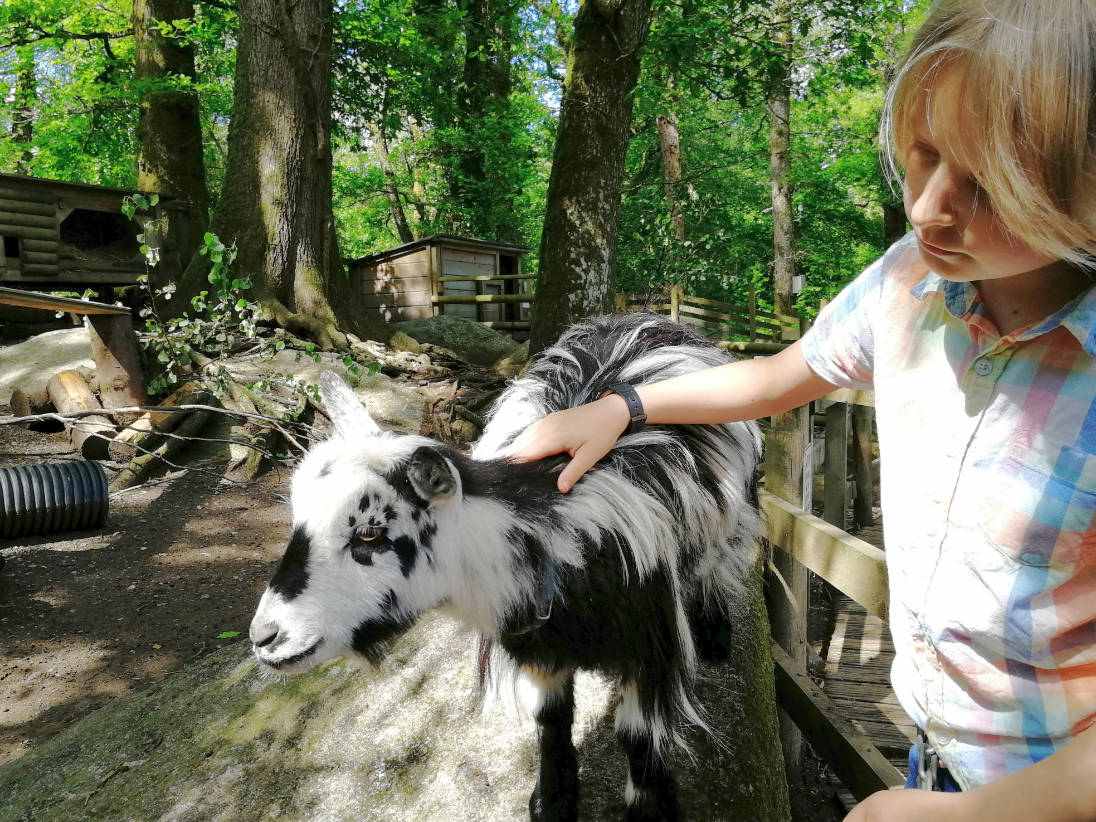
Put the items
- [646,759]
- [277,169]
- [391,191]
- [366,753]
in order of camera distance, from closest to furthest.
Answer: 1. [646,759]
2. [366,753]
3. [277,169]
4. [391,191]

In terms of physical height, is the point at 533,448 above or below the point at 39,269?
below

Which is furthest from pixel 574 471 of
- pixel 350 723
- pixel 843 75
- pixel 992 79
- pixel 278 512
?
pixel 843 75

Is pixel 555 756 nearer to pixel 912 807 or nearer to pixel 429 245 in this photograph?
pixel 912 807

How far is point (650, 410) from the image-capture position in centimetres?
153

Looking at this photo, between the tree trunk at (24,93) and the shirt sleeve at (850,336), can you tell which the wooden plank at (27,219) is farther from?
the shirt sleeve at (850,336)

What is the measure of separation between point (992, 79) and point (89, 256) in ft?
40.2

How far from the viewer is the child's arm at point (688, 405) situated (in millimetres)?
1309

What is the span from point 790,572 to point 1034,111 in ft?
7.93

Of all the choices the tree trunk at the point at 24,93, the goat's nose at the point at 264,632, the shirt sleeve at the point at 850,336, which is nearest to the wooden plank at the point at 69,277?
the tree trunk at the point at 24,93

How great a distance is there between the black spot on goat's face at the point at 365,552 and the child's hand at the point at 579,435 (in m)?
0.24

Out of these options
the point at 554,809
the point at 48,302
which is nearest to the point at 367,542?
the point at 554,809

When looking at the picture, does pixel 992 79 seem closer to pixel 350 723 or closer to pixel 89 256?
pixel 350 723

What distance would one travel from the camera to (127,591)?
13.4 ft

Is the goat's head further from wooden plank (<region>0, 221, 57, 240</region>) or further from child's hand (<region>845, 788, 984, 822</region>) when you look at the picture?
wooden plank (<region>0, 221, 57, 240</region>)
